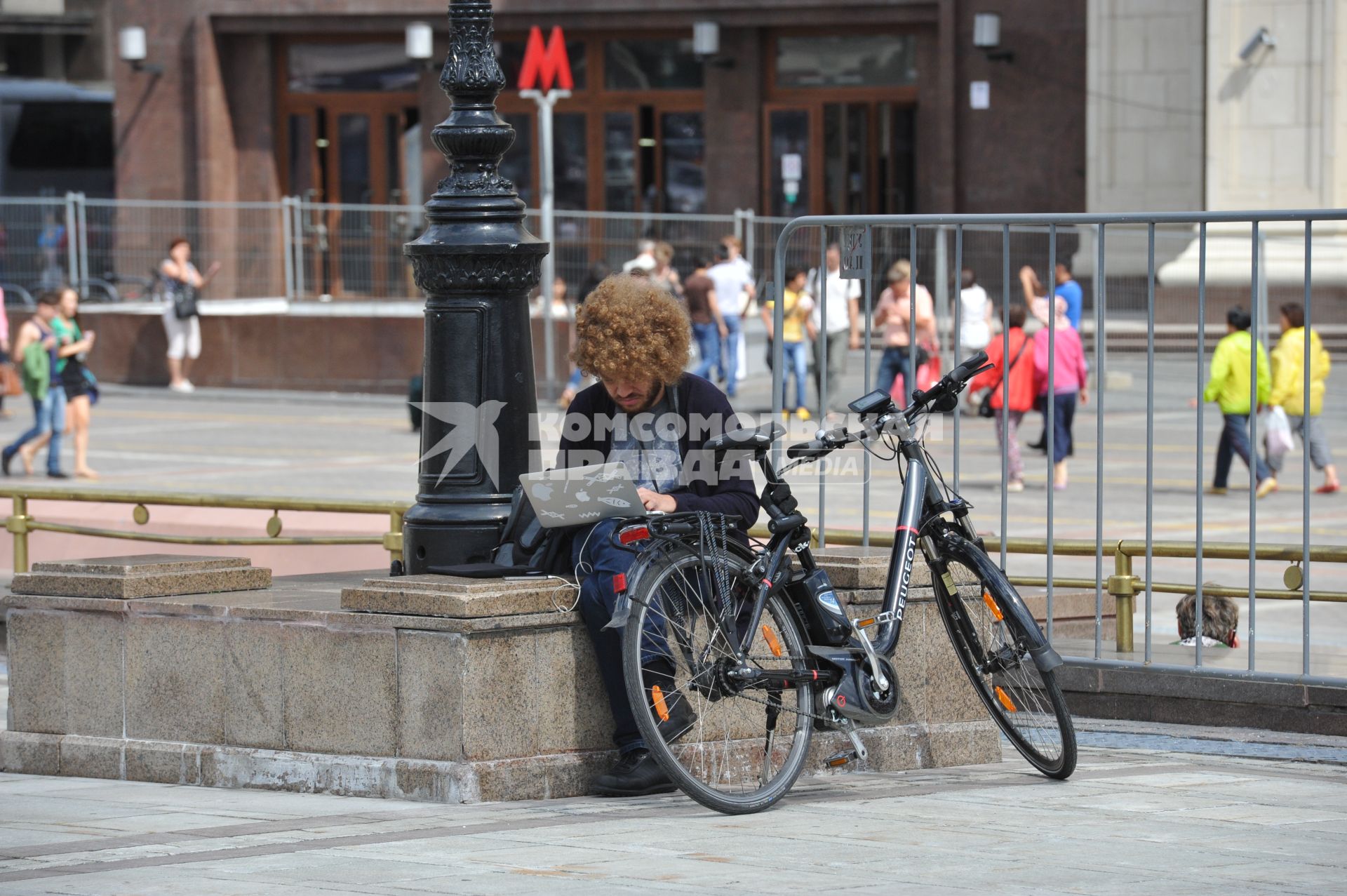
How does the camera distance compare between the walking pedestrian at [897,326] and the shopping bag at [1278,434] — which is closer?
the shopping bag at [1278,434]

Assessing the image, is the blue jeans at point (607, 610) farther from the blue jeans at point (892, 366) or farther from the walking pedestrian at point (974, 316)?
the walking pedestrian at point (974, 316)

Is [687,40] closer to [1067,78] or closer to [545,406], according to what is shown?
[1067,78]

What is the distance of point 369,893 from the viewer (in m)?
4.95

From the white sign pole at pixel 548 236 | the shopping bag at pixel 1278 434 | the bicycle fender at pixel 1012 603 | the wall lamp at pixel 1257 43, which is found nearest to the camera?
the bicycle fender at pixel 1012 603

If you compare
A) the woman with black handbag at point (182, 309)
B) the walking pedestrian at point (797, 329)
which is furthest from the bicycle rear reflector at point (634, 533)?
the woman with black handbag at point (182, 309)

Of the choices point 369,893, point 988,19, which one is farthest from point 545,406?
point 369,893

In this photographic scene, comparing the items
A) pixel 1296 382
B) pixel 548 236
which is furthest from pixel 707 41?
pixel 1296 382

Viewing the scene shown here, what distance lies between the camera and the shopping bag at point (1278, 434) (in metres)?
15.8

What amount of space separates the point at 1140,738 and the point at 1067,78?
23.3 m

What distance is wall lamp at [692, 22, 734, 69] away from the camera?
31.2 metres

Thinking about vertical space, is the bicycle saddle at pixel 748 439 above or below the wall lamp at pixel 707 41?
below

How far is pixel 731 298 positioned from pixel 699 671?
18045 mm

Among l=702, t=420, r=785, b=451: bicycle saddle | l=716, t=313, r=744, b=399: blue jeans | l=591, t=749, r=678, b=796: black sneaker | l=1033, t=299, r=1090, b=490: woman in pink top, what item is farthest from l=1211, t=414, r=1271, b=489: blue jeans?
l=591, t=749, r=678, b=796: black sneaker

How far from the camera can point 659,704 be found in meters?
6.10
